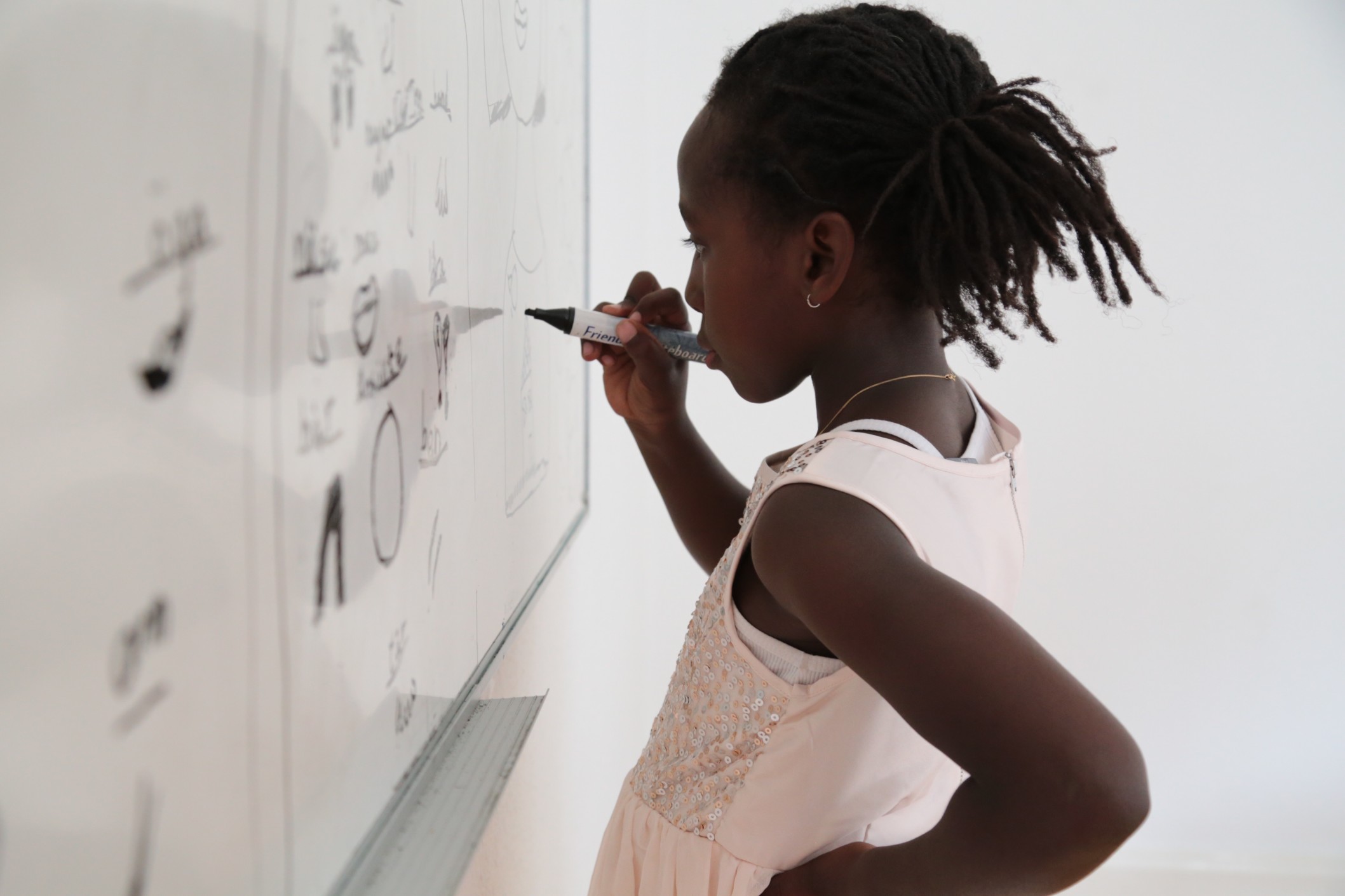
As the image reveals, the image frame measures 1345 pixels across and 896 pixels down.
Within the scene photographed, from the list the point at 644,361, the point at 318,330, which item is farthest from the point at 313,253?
the point at 644,361

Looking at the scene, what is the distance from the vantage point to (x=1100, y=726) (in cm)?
45

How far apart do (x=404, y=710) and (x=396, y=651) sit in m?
0.04

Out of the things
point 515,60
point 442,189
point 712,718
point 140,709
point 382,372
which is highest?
point 515,60

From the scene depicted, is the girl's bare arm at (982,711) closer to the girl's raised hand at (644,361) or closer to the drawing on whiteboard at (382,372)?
the drawing on whiteboard at (382,372)

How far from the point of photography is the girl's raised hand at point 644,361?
33.8 inches

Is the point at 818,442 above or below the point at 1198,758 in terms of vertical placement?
above

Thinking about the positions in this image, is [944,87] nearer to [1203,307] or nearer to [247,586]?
[247,586]

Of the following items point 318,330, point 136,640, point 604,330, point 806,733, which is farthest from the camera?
point 604,330

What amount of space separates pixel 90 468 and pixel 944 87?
0.53 m

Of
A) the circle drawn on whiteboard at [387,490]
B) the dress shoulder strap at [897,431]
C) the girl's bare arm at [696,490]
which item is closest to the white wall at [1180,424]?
the girl's bare arm at [696,490]

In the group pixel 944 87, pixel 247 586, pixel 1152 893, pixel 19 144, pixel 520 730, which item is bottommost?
pixel 1152 893

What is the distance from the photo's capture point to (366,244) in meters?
0.40

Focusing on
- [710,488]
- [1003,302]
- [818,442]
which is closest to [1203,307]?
[710,488]

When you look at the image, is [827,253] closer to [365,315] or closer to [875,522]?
[875,522]
